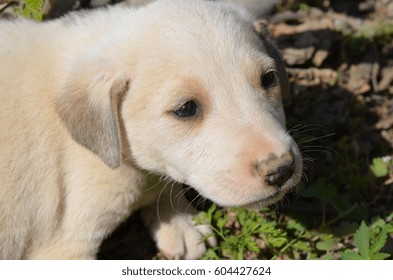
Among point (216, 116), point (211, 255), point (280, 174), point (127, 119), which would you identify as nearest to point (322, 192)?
point (211, 255)

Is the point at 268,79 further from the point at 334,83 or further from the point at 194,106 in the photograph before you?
the point at 334,83

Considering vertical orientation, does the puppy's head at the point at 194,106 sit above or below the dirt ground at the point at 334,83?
above

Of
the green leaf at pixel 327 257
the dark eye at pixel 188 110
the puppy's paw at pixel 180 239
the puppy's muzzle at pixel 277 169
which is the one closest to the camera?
the puppy's muzzle at pixel 277 169

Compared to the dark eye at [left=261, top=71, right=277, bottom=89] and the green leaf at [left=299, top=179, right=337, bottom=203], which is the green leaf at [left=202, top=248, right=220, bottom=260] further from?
the dark eye at [left=261, top=71, right=277, bottom=89]

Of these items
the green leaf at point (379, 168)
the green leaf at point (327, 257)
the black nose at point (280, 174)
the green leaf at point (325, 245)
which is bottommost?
the green leaf at point (379, 168)

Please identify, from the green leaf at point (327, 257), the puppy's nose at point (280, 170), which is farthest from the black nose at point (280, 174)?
the green leaf at point (327, 257)

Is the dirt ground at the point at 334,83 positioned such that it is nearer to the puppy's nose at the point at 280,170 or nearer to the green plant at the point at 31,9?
the puppy's nose at the point at 280,170

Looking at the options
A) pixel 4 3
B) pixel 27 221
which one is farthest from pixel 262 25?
pixel 4 3
